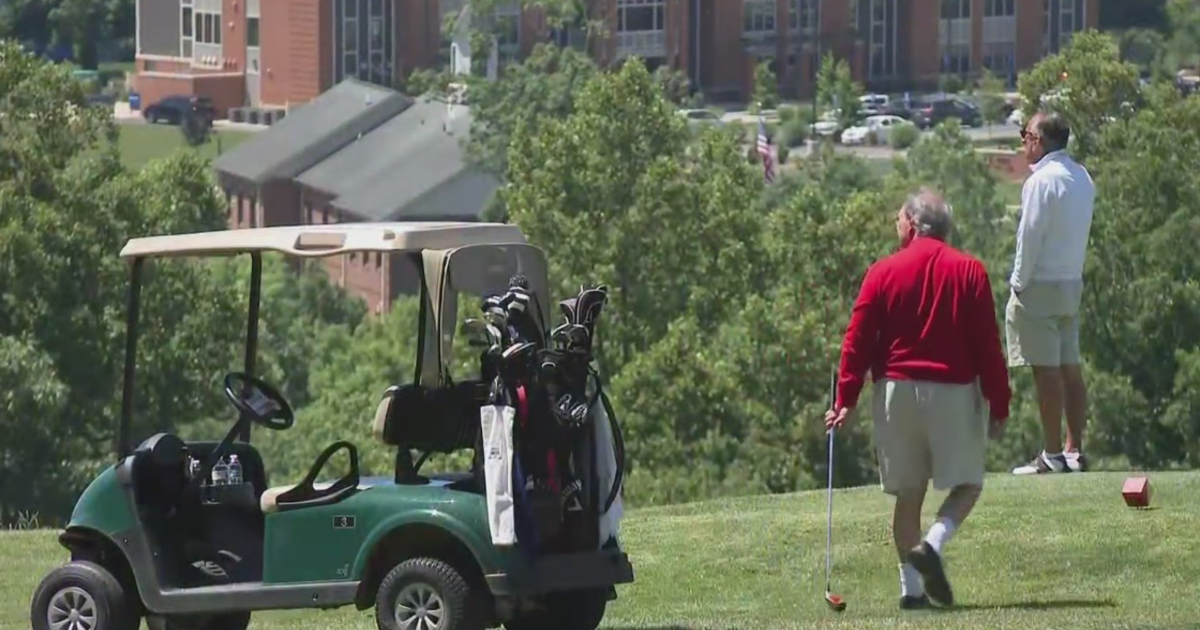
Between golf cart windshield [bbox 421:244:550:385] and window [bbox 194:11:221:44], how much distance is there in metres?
131

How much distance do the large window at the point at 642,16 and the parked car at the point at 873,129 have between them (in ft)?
64.3

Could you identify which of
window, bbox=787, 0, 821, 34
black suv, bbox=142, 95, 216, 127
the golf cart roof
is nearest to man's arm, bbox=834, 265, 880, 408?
the golf cart roof

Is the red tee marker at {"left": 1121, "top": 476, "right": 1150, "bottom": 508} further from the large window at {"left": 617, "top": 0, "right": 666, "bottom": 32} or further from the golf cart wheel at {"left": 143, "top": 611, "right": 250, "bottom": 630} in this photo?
the large window at {"left": 617, "top": 0, "right": 666, "bottom": 32}

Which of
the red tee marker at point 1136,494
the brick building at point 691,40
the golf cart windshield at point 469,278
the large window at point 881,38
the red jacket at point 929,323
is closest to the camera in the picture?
the golf cart windshield at point 469,278

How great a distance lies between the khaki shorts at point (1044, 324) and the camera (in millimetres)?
12773

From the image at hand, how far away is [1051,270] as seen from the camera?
500 inches

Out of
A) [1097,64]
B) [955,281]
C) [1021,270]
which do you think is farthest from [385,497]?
[1097,64]

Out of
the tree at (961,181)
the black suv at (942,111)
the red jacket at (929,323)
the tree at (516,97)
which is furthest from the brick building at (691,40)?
the red jacket at (929,323)

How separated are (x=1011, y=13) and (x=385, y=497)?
12971cm

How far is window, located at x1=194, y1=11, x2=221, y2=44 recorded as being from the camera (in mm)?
139250

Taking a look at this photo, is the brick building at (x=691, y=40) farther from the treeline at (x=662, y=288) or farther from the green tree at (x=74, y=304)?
the green tree at (x=74, y=304)

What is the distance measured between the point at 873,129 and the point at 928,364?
341 ft

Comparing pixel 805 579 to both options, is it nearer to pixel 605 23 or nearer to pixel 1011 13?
pixel 605 23

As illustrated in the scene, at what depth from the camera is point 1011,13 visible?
445 feet
